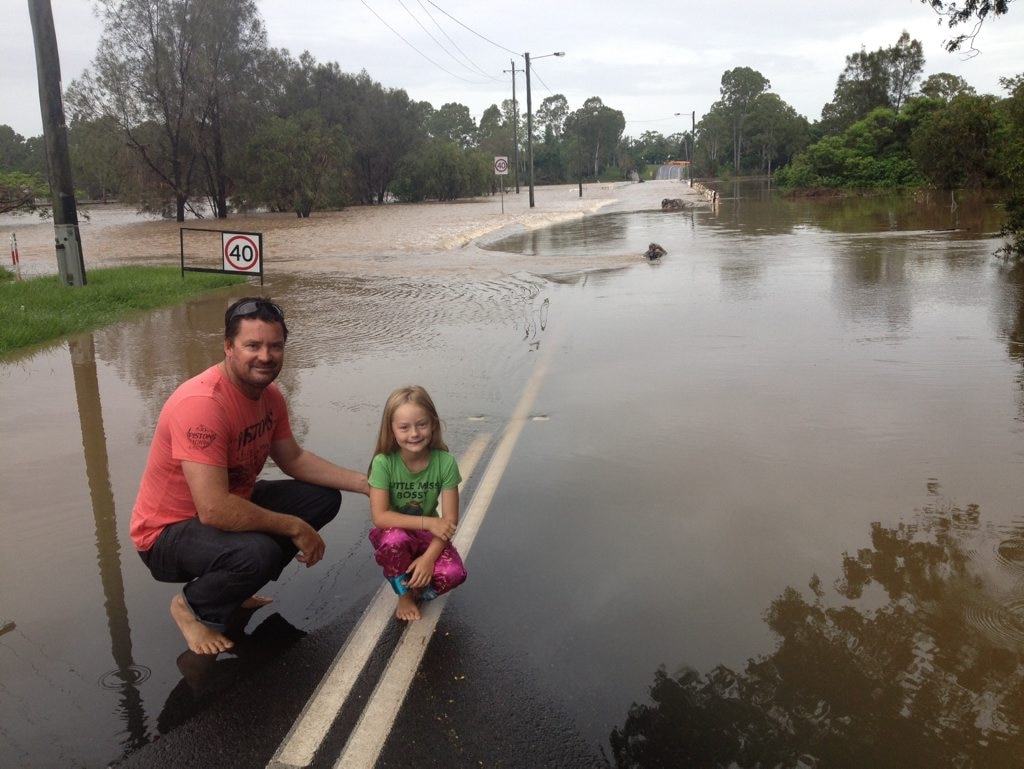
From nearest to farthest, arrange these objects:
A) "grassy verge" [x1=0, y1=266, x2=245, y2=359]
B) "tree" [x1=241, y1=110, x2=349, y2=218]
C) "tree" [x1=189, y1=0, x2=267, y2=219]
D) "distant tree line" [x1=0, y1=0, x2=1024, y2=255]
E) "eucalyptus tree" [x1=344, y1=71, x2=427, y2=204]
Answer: "grassy verge" [x1=0, y1=266, x2=245, y2=359]
"distant tree line" [x1=0, y1=0, x2=1024, y2=255]
"tree" [x1=189, y1=0, x2=267, y2=219]
"tree" [x1=241, y1=110, x2=349, y2=218]
"eucalyptus tree" [x1=344, y1=71, x2=427, y2=204]

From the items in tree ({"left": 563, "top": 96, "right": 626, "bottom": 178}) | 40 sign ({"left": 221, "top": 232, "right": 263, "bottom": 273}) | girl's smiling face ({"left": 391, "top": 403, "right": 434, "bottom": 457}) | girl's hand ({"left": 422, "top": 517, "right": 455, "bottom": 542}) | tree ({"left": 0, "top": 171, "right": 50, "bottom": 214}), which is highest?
tree ({"left": 563, "top": 96, "right": 626, "bottom": 178})

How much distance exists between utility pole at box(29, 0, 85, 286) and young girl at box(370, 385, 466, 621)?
11.7 m

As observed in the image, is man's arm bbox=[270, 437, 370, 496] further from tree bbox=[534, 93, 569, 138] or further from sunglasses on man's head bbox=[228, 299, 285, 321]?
tree bbox=[534, 93, 569, 138]

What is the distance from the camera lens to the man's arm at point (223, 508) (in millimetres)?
3377

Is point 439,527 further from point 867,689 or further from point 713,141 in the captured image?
point 713,141

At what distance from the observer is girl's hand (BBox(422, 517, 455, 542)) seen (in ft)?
11.9

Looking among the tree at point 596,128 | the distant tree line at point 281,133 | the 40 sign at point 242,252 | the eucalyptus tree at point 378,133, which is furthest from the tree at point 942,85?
the tree at point 596,128

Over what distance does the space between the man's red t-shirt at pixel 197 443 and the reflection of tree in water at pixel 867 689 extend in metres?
1.88

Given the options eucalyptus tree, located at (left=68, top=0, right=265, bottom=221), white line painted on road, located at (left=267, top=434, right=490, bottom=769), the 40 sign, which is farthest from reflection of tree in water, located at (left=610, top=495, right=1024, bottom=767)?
eucalyptus tree, located at (left=68, top=0, right=265, bottom=221)

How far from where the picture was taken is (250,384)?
3.61 meters

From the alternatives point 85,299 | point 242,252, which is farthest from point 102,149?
point 85,299

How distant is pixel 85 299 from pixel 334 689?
38.7 feet

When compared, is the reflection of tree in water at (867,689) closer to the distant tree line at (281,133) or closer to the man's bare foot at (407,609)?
the man's bare foot at (407,609)

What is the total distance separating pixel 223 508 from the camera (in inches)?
134
